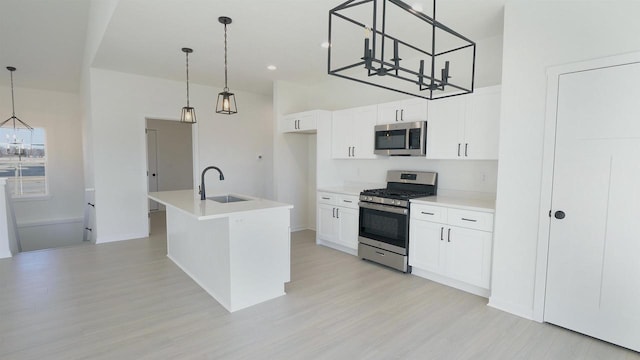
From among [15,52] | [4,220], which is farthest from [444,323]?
[15,52]

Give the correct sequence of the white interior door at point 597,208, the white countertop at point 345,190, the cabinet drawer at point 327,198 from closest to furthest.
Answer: the white interior door at point 597,208, the white countertop at point 345,190, the cabinet drawer at point 327,198

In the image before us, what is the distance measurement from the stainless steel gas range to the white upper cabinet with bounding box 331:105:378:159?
0.57m

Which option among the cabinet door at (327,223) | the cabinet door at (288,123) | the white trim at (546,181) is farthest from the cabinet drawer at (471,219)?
the cabinet door at (288,123)

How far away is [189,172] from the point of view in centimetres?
880

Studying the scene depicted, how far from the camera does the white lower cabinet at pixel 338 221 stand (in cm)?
445

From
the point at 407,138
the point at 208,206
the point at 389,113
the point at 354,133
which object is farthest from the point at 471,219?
the point at 208,206

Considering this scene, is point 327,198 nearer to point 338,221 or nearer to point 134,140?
point 338,221

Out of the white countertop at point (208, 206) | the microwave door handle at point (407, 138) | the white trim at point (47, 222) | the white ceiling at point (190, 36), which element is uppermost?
the white ceiling at point (190, 36)

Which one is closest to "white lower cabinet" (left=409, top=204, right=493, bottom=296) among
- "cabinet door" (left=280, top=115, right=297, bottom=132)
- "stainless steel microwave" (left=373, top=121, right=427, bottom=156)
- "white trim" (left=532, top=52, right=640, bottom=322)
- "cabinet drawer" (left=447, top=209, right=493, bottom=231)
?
"cabinet drawer" (left=447, top=209, right=493, bottom=231)

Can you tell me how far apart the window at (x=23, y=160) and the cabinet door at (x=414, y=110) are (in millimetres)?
7107

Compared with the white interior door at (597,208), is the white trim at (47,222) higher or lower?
lower

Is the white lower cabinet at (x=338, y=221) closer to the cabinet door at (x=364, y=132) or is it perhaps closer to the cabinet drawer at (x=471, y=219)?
the cabinet door at (x=364, y=132)

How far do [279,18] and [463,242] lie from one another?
2783mm

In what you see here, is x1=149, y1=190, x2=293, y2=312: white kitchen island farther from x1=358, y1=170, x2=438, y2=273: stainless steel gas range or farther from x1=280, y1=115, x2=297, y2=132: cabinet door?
x1=280, y1=115, x2=297, y2=132: cabinet door
